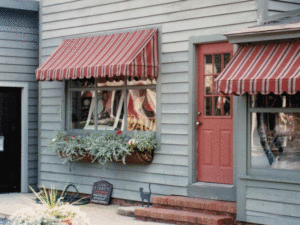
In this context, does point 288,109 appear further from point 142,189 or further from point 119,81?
point 119,81

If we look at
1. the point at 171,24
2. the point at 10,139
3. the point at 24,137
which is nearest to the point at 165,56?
the point at 171,24

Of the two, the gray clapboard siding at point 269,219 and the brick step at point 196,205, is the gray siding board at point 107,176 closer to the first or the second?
the brick step at point 196,205

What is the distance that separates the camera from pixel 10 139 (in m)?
11.5

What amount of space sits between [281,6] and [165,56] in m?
2.04

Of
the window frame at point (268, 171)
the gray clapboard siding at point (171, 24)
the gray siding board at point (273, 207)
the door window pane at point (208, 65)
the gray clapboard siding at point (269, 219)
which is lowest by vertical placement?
the gray clapboard siding at point (269, 219)

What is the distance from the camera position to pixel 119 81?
10148 mm

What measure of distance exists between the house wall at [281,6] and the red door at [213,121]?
81cm

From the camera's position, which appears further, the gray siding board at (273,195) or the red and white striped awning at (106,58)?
the red and white striped awning at (106,58)

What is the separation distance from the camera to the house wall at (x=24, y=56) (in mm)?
11414

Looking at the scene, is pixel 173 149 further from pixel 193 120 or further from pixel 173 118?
pixel 193 120

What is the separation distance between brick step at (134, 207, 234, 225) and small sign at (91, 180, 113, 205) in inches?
58.0

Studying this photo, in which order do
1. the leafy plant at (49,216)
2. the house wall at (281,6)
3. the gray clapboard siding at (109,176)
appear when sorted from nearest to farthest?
the leafy plant at (49,216) < the house wall at (281,6) < the gray clapboard siding at (109,176)

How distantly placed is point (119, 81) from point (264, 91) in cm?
376

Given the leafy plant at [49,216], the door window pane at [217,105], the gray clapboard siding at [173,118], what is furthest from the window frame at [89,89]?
the leafy plant at [49,216]
